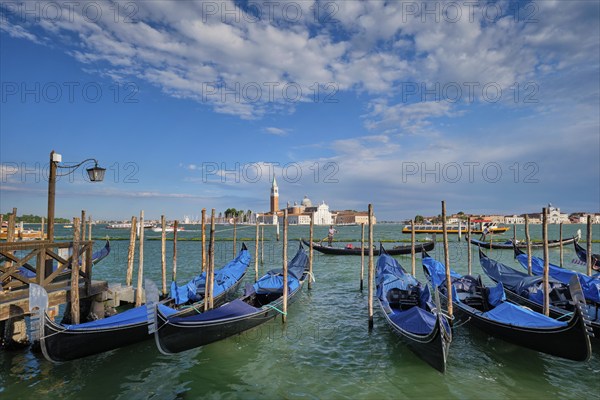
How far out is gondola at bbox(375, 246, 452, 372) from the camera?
17.3ft

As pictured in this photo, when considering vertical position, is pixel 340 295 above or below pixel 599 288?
below

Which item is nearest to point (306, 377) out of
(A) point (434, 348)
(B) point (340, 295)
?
(A) point (434, 348)

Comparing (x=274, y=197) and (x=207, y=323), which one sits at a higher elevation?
(x=274, y=197)

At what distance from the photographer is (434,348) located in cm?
535

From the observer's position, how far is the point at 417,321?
609 centimetres

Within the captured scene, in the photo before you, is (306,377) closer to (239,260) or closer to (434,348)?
(434,348)

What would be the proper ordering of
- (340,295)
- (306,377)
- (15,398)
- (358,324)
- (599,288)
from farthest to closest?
(340,295) → (358,324) → (599,288) → (306,377) → (15,398)

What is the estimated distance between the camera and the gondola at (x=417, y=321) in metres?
5.28

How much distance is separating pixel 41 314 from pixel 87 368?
3.89ft

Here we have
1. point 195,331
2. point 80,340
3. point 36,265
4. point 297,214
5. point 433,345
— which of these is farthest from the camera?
point 297,214

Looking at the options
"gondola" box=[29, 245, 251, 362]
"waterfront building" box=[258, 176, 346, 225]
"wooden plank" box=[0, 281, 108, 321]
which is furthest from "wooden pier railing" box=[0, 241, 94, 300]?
"waterfront building" box=[258, 176, 346, 225]

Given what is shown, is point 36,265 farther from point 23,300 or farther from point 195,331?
point 195,331

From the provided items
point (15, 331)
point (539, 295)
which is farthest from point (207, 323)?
point (539, 295)

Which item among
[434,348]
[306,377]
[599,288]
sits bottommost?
[306,377]
